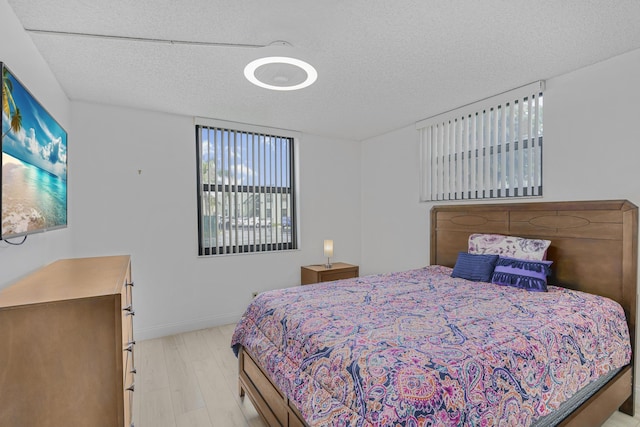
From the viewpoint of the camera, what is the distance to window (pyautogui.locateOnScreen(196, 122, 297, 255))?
3.88 meters

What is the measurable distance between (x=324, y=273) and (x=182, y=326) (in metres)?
1.83

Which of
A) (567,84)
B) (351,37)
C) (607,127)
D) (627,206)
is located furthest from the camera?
(567,84)

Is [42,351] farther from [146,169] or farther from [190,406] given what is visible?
[146,169]

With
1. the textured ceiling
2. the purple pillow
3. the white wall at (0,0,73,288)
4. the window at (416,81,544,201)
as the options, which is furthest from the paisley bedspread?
the textured ceiling

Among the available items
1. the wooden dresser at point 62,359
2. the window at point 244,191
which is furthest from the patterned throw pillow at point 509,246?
the wooden dresser at point 62,359

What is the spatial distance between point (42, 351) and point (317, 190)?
3760 millimetres

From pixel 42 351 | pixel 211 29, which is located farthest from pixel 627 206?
pixel 42 351

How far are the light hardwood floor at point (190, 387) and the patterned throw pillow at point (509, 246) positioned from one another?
1211 millimetres

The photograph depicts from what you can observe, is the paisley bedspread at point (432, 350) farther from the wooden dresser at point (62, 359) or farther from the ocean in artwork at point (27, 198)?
the ocean in artwork at point (27, 198)

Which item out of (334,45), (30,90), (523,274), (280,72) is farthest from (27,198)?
(523,274)

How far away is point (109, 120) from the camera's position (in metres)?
3.31

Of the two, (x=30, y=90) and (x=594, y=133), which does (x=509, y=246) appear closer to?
(x=594, y=133)

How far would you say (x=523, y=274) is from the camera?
2.50 m

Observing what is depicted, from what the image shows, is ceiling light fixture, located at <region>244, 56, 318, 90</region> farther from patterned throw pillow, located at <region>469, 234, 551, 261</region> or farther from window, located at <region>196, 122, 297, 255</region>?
patterned throw pillow, located at <region>469, 234, 551, 261</region>
